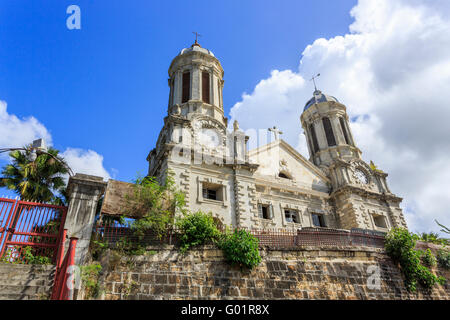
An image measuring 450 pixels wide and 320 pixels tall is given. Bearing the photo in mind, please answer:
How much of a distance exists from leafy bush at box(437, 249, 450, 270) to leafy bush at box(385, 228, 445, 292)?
1.64 meters

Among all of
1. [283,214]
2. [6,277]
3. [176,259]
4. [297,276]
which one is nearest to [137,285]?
[176,259]

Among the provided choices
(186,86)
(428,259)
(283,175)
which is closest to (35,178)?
(186,86)

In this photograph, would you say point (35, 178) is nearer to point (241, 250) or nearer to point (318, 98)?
point (241, 250)

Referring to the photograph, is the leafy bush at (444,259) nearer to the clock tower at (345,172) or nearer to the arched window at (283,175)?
the clock tower at (345,172)

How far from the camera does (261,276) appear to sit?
11086mm

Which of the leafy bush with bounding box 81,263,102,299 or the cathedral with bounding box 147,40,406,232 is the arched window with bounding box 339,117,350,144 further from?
the leafy bush with bounding box 81,263,102,299

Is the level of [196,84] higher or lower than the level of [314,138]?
higher

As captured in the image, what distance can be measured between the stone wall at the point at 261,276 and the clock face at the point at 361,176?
552 inches

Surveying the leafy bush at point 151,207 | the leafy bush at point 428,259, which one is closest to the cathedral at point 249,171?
the leafy bush at point 151,207

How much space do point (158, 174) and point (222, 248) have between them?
31.7 feet

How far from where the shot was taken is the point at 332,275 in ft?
38.5

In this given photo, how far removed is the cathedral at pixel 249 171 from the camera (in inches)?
735

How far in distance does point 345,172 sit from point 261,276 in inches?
688

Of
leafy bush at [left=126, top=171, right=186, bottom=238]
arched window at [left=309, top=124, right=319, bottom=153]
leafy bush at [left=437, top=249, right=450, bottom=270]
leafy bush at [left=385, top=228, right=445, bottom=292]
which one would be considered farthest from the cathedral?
leafy bush at [left=385, top=228, right=445, bottom=292]
